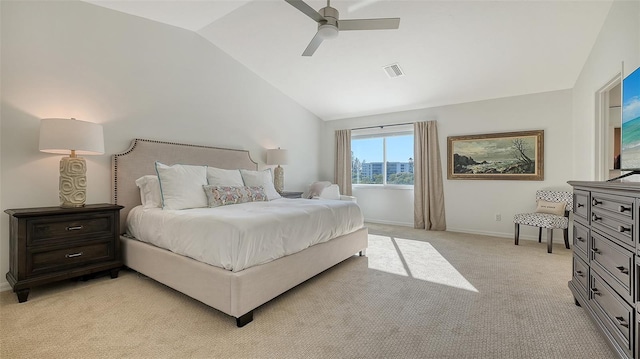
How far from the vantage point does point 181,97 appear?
3701mm

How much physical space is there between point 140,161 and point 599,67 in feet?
17.5

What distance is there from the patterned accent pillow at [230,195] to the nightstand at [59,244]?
87cm

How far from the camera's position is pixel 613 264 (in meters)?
1.56

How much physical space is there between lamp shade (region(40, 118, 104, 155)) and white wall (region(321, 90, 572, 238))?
4752 millimetres

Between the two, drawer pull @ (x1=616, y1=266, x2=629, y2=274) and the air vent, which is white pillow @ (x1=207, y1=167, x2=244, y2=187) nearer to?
the air vent

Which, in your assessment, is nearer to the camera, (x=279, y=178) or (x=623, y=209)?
(x=623, y=209)

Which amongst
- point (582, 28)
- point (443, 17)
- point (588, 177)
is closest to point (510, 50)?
point (582, 28)

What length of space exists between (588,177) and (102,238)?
561cm

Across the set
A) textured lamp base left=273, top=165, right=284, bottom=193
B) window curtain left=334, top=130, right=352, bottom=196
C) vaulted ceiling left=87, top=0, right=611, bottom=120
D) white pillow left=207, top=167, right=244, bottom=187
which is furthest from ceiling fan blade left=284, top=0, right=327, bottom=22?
window curtain left=334, top=130, right=352, bottom=196

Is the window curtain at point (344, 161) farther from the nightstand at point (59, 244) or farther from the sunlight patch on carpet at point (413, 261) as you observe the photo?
the nightstand at point (59, 244)

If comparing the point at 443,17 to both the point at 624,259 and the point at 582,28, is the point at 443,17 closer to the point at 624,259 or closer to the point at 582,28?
the point at 582,28

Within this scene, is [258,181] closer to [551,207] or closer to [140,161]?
[140,161]

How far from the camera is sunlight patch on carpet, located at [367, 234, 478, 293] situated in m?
2.75

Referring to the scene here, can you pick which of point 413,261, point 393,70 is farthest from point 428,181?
point 413,261
